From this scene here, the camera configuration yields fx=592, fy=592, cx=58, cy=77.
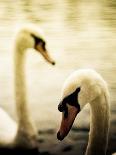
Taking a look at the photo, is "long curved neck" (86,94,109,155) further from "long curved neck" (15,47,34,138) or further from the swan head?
"long curved neck" (15,47,34,138)

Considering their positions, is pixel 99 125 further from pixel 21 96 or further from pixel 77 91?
pixel 21 96

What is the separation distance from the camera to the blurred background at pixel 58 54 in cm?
356

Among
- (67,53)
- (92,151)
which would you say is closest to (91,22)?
(67,53)

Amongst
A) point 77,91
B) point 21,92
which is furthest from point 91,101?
point 21,92

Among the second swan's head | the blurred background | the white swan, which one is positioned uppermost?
the second swan's head

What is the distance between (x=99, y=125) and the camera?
8.46 ft

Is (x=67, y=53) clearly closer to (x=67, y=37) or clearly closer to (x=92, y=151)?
(x=67, y=37)

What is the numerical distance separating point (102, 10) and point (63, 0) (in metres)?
1.09

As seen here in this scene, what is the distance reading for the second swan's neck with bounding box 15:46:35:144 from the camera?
129 inches

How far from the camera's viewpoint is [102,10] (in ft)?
25.9

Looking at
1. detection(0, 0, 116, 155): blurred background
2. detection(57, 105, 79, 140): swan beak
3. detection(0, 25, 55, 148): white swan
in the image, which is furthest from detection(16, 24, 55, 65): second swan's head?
detection(57, 105, 79, 140): swan beak

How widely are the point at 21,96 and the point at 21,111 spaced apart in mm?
87

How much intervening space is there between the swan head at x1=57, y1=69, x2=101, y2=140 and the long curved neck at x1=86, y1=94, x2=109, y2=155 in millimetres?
40

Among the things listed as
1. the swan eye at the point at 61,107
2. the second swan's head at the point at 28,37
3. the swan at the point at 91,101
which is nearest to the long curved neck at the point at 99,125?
the swan at the point at 91,101
